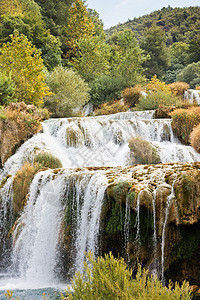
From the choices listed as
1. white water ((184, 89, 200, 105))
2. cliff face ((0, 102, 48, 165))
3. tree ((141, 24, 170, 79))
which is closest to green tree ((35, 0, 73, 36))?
tree ((141, 24, 170, 79))

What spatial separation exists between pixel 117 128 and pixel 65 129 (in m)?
2.34

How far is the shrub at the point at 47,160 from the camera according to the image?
30.8ft

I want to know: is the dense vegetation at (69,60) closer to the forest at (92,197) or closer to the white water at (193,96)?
the forest at (92,197)

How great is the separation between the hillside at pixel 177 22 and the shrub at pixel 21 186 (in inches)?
1646

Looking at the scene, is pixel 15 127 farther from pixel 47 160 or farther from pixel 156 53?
pixel 156 53

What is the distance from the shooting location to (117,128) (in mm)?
12359

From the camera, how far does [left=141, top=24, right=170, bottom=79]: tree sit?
3631cm

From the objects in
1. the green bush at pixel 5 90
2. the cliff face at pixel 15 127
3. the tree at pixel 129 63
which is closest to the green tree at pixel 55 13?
the tree at pixel 129 63

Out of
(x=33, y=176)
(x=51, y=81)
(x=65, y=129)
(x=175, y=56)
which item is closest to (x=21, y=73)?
(x=51, y=81)

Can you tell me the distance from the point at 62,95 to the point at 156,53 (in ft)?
76.9

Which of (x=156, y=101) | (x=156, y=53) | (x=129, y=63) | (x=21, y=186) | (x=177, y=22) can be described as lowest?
(x=21, y=186)

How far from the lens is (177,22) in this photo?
163 ft

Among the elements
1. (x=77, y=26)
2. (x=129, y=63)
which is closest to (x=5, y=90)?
(x=129, y=63)

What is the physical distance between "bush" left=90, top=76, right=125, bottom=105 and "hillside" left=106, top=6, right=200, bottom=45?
25955 mm
